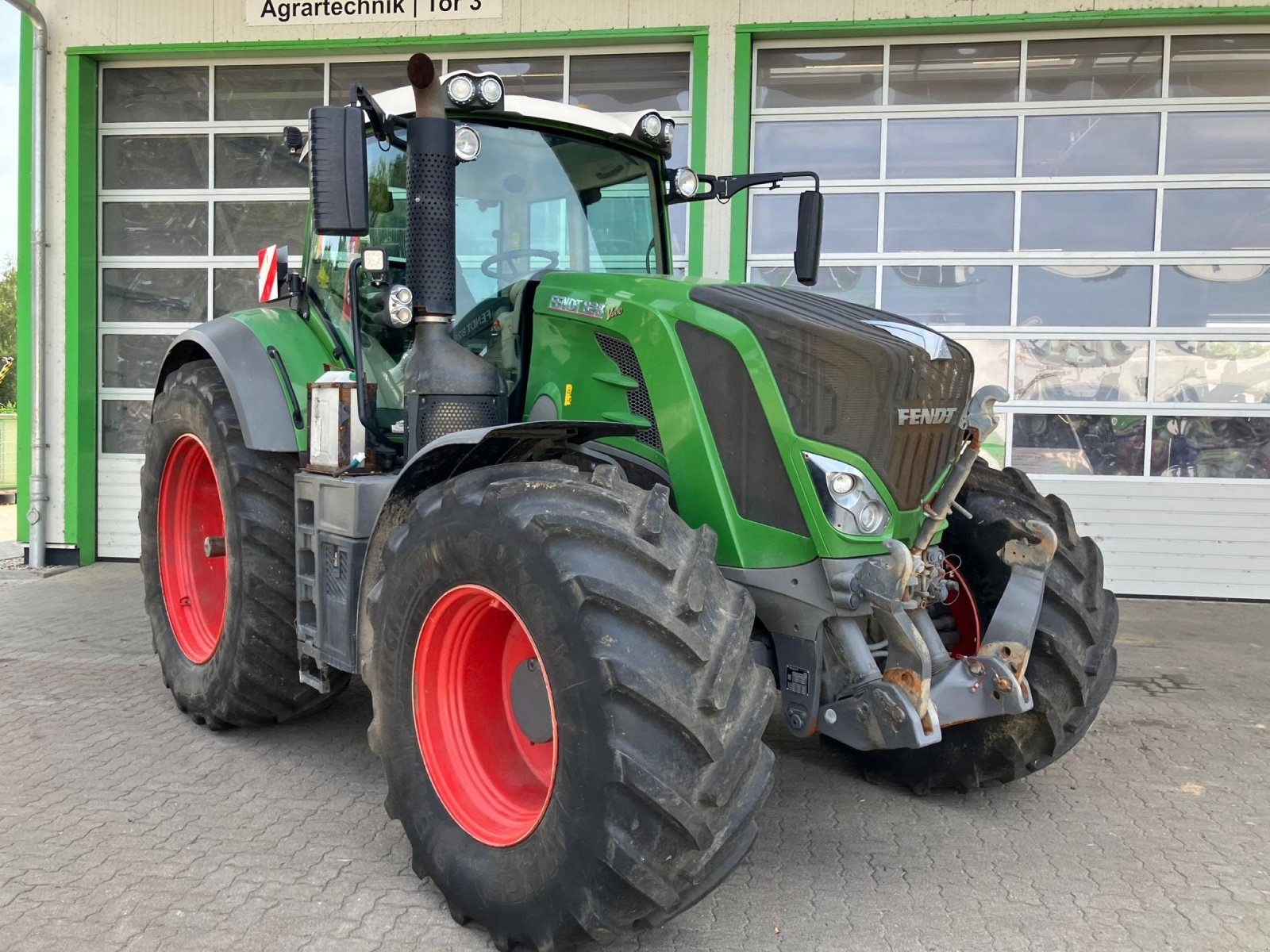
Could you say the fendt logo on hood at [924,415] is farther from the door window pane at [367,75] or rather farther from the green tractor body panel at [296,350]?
the door window pane at [367,75]

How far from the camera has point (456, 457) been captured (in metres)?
2.92

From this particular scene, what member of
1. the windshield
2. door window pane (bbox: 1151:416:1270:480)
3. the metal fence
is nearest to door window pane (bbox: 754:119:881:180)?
door window pane (bbox: 1151:416:1270:480)

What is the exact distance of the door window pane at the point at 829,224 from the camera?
7348mm

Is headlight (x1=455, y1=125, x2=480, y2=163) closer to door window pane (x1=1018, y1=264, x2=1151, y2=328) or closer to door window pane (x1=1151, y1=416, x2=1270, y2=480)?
door window pane (x1=1018, y1=264, x2=1151, y2=328)

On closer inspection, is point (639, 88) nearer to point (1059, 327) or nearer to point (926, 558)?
point (1059, 327)

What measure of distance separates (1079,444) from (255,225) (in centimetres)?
623

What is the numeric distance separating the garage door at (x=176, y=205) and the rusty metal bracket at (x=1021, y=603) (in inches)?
251

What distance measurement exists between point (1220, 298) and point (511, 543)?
6.41 m

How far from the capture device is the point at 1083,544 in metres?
3.51

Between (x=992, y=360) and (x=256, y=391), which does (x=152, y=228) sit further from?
(x=992, y=360)

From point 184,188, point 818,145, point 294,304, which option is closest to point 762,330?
point 294,304

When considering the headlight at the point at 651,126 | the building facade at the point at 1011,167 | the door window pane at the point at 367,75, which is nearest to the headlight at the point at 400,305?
the headlight at the point at 651,126

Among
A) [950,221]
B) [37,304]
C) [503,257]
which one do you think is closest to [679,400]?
[503,257]

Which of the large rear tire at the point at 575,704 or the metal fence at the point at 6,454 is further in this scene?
the metal fence at the point at 6,454
